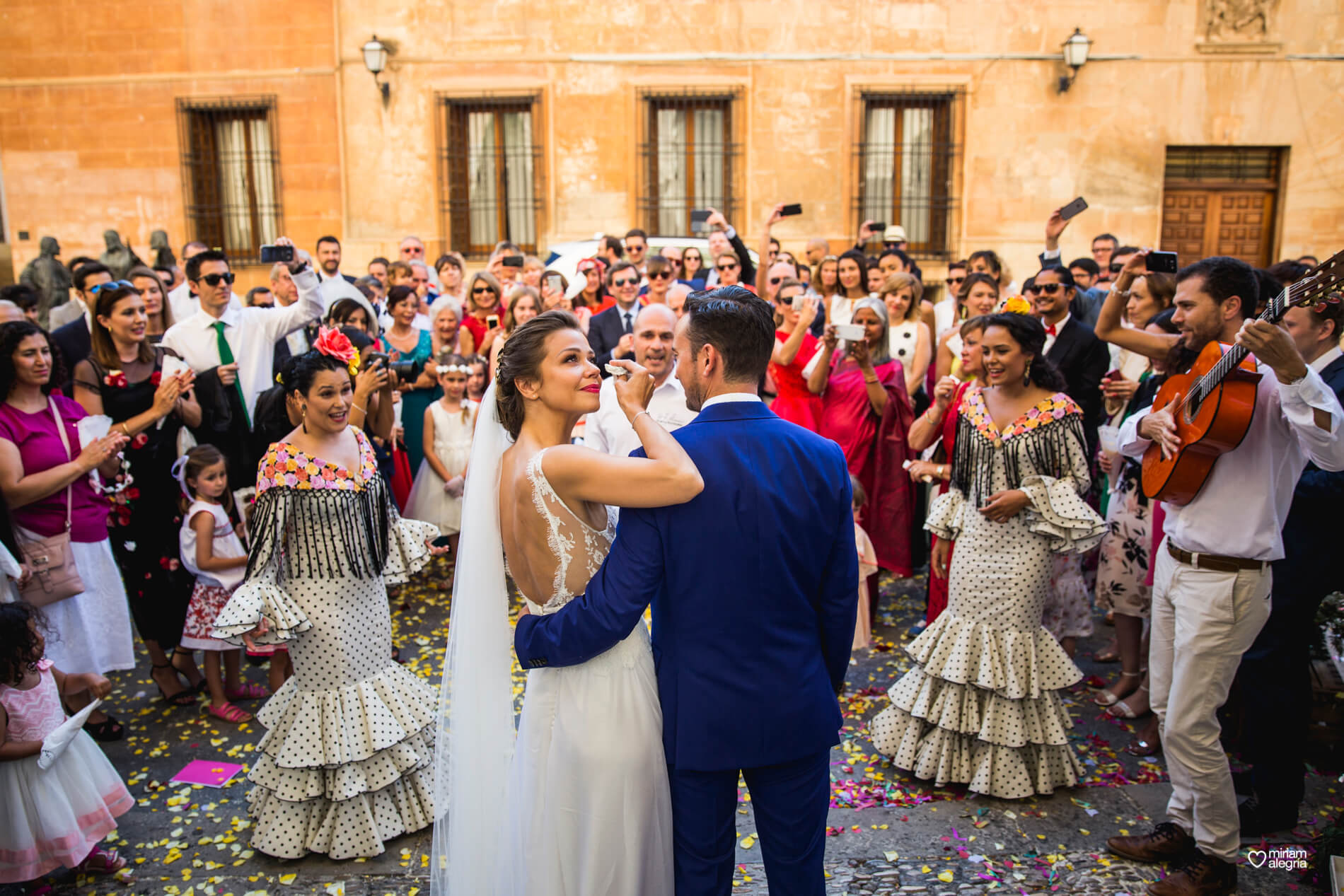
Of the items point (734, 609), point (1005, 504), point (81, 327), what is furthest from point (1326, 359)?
point (81, 327)

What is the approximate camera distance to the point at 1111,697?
477cm

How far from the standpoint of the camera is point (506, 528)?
2662 mm

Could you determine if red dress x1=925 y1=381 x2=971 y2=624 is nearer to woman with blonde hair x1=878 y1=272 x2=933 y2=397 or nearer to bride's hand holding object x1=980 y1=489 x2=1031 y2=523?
bride's hand holding object x1=980 y1=489 x2=1031 y2=523

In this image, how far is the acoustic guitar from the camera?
301 centimetres

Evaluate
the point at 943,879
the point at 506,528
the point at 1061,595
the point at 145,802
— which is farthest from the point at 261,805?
the point at 1061,595

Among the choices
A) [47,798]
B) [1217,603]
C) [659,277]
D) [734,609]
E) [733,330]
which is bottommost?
[47,798]

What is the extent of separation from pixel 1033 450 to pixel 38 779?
4.12m

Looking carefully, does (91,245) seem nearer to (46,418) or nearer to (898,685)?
(46,418)

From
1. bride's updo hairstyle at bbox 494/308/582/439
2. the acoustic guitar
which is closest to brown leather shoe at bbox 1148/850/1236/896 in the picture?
the acoustic guitar

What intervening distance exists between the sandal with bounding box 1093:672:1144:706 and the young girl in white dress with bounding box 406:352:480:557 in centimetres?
425

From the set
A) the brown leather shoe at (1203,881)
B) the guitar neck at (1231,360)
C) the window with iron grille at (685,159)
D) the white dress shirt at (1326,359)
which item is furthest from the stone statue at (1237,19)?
the brown leather shoe at (1203,881)

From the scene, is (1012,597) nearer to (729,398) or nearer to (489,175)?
(729,398)

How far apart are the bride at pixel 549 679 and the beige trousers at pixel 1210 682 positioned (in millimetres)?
2035

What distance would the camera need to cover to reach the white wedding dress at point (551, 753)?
246 centimetres
